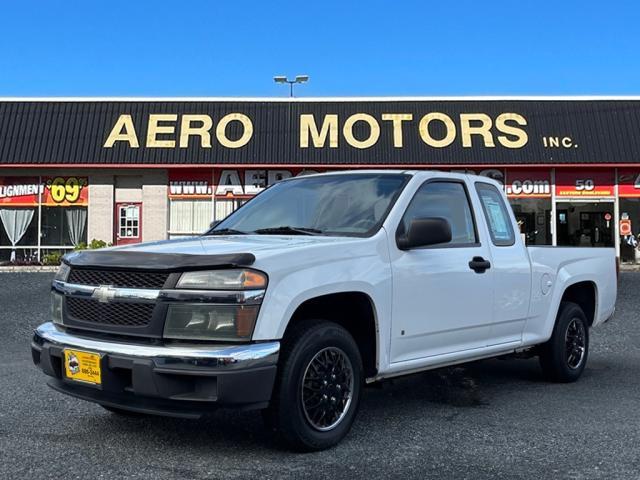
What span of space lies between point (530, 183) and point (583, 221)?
7.01ft

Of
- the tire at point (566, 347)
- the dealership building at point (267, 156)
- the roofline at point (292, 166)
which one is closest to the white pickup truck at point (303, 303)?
the tire at point (566, 347)

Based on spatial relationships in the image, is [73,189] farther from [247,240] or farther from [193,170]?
[247,240]

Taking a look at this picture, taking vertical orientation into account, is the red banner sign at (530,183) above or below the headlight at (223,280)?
above

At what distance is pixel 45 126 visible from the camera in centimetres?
2258

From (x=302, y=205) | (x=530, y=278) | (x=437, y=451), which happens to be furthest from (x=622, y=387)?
(x=302, y=205)

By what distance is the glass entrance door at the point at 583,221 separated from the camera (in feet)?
72.7

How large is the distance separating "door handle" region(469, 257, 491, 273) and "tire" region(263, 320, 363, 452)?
1332 millimetres

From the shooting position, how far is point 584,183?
874 inches

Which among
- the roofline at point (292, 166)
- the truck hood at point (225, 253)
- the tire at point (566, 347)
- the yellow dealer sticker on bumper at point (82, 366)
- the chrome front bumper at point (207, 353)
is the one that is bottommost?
the tire at point (566, 347)

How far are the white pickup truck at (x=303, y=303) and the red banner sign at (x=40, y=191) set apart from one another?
18.6 metres

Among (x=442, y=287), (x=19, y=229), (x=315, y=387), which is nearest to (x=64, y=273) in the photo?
(x=315, y=387)

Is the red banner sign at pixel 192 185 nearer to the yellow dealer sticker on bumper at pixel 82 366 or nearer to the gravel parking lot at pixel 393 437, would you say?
the gravel parking lot at pixel 393 437

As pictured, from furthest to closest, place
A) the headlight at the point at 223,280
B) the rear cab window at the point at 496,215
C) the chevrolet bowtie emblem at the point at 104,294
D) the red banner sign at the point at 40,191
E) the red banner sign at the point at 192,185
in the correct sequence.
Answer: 1. the red banner sign at the point at 40,191
2. the red banner sign at the point at 192,185
3. the rear cab window at the point at 496,215
4. the chevrolet bowtie emblem at the point at 104,294
5. the headlight at the point at 223,280

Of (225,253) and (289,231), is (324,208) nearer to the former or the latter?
(289,231)
